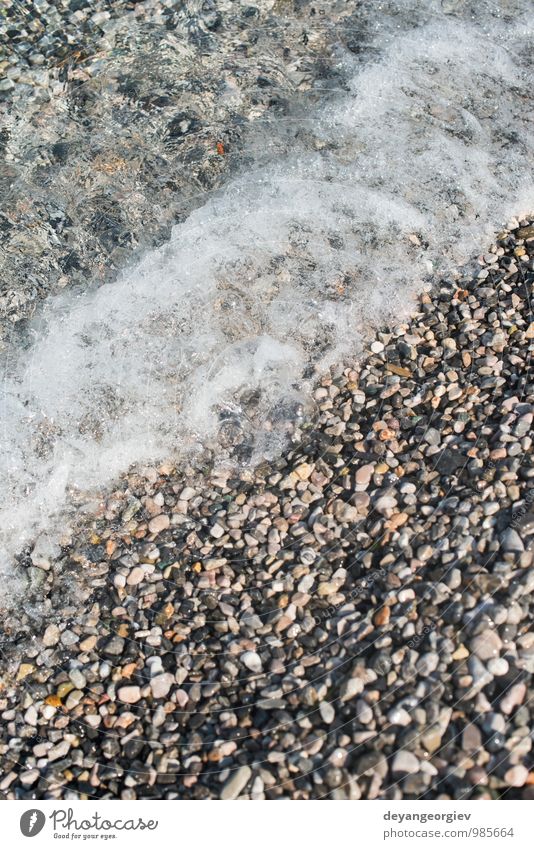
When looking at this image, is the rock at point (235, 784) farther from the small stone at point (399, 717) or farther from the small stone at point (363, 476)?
the small stone at point (363, 476)

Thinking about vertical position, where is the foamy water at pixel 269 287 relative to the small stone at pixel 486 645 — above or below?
above

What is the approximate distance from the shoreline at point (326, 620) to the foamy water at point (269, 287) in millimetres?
368

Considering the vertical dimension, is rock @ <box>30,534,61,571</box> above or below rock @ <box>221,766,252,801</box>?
above

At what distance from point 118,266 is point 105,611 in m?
2.56

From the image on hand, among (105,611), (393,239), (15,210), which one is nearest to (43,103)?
(15,210)

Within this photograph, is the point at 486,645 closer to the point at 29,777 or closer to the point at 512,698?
the point at 512,698

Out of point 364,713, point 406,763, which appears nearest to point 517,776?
point 406,763

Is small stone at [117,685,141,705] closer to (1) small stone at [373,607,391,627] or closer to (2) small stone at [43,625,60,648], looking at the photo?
(2) small stone at [43,625,60,648]

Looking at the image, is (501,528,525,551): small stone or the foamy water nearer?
(501,528,525,551): small stone

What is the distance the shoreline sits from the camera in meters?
3.30

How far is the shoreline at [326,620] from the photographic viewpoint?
3303mm

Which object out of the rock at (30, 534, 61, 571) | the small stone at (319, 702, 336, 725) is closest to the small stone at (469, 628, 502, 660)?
the small stone at (319, 702, 336, 725)
